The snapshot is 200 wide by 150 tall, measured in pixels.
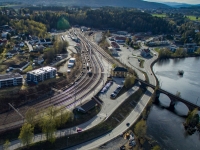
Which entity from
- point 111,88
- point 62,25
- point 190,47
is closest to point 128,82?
point 111,88

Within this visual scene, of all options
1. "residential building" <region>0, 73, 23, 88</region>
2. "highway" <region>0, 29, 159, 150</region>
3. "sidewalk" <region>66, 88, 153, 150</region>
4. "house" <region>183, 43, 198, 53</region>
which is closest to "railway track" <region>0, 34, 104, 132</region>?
"highway" <region>0, 29, 159, 150</region>

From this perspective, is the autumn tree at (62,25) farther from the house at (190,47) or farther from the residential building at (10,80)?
the residential building at (10,80)

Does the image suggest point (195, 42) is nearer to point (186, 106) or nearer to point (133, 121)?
point (186, 106)

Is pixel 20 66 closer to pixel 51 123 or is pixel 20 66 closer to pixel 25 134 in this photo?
pixel 51 123

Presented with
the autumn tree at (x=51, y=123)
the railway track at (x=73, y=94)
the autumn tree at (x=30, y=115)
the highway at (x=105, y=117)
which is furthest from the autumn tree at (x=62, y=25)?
the autumn tree at (x=30, y=115)

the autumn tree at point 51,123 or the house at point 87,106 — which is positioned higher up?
A: the autumn tree at point 51,123
